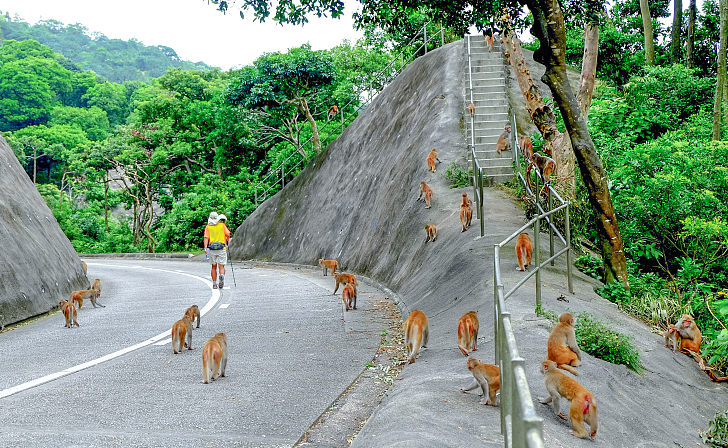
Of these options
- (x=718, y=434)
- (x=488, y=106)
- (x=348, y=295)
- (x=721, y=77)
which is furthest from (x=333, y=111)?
(x=718, y=434)

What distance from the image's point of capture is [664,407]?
6.90 meters

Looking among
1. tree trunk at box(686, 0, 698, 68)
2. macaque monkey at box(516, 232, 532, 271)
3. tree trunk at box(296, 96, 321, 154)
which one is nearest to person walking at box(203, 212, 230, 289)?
macaque monkey at box(516, 232, 532, 271)

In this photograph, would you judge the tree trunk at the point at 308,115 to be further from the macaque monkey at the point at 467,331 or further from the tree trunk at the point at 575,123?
the macaque monkey at the point at 467,331

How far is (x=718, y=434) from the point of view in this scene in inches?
258

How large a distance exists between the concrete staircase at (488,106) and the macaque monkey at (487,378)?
13.9 meters

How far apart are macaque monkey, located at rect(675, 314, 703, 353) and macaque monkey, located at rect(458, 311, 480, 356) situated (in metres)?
3.67

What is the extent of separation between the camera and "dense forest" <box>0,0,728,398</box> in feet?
45.4

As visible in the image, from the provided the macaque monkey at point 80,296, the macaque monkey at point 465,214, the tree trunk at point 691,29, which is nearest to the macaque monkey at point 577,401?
the macaque monkey at point 465,214

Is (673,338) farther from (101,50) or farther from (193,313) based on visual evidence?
(101,50)

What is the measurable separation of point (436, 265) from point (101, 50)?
5810 inches

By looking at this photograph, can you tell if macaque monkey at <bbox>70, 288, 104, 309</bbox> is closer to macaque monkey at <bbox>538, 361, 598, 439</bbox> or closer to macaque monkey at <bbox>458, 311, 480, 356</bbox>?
macaque monkey at <bbox>458, 311, 480, 356</bbox>

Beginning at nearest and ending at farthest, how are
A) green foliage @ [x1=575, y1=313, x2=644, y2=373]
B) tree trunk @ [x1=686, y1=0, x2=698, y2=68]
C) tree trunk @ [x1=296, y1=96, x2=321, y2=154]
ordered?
green foliage @ [x1=575, y1=313, x2=644, y2=373], tree trunk @ [x1=686, y1=0, x2=698, y2=68], tree trunk @ [x1=296, y1=96, x2=321, y2=154]

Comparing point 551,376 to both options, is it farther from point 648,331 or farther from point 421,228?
point 421,228

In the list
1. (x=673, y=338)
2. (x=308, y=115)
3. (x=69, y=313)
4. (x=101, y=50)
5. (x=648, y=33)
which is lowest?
(x=673, y=338)
